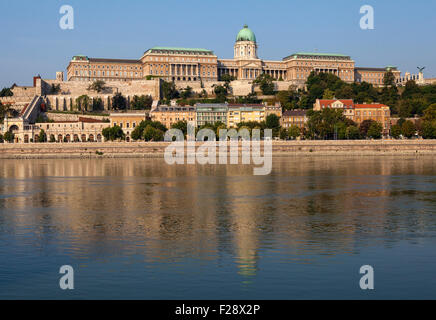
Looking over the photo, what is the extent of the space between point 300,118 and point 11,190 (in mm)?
64162

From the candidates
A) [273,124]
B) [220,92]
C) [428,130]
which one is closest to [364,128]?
[428,130]

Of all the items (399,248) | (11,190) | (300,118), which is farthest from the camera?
(300,118)

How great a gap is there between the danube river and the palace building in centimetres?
9070

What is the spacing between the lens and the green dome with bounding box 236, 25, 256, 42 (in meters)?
140

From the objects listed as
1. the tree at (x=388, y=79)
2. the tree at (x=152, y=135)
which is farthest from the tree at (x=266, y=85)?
the tree at (x=152, y=135)

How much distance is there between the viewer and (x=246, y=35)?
140m

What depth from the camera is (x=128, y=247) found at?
18.0 m

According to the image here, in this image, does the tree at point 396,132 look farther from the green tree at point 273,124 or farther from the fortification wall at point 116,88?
the fortification wall at point 116,88

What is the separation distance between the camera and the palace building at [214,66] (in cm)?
12406

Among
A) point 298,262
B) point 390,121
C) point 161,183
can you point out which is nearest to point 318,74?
point 390,121

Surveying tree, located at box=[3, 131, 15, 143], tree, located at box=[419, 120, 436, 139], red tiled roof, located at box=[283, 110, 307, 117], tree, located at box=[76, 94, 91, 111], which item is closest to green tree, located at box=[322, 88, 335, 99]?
red tiled roof, located at box=[283, 110, 307, 117]

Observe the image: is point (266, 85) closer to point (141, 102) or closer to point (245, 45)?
point (141, 102)

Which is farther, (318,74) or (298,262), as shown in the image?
(318,74)
